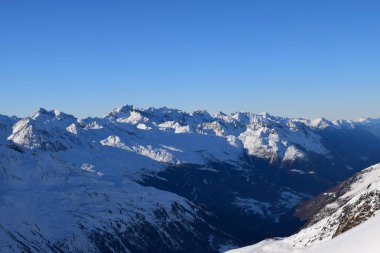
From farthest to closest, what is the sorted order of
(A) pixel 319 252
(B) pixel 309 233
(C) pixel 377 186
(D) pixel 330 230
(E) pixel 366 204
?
(B) pixel 309 233 → (D) pixel 330 230 → (C) pixel 377 186 → (E) pixel 366 204 → (A) pixel 319 252

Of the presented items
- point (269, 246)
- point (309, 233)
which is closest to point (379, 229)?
point (309, 233)

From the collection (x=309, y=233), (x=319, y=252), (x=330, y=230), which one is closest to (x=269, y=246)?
(x=309, y=233)

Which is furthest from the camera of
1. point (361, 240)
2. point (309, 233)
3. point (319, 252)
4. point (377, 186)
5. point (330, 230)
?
point (309, 233)

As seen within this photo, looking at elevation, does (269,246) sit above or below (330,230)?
below

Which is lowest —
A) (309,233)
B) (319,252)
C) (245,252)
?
(245,252)

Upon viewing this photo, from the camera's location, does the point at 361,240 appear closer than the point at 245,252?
Yes

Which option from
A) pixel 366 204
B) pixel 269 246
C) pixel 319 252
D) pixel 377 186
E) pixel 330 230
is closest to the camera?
pixel 319 252

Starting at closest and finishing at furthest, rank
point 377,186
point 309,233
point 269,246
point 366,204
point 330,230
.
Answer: point 366,204
point 377,186
point 330,230
point 309,233
point 269,246

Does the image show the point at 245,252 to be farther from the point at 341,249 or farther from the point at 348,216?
the point at 341,249

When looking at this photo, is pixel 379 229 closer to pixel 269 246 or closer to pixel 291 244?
pixel 291 244
